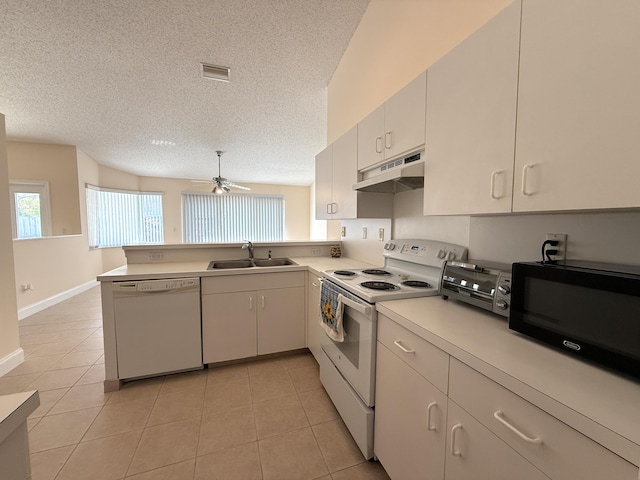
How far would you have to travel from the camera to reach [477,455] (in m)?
0.80

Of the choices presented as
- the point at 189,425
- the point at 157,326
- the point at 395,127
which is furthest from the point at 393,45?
the point at 189,425

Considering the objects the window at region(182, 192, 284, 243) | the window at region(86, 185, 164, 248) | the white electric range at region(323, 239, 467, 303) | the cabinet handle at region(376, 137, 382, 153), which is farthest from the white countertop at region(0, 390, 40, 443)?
the window at region(182, 192, 284, 243)

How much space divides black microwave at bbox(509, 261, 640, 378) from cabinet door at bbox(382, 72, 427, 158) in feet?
2.69

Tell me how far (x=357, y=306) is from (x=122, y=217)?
23.2ft

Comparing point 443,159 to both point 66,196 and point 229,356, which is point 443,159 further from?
point 66,196

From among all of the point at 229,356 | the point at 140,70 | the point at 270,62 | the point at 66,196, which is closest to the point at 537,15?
the point at 270,62

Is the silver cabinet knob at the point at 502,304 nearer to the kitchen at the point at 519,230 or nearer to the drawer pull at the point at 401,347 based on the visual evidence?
the kitchen at the point at 519,230

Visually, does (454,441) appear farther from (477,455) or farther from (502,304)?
(502,304)

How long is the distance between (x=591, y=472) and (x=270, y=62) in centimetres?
321

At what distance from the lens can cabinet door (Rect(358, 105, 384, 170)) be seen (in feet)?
→ 5.58

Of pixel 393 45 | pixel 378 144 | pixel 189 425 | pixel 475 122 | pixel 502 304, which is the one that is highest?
pixel 393 45

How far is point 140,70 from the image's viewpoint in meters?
2.59

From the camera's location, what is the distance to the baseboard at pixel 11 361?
2240mm

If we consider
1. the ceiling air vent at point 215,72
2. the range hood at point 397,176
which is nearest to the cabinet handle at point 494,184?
the range hood at point 397,176
